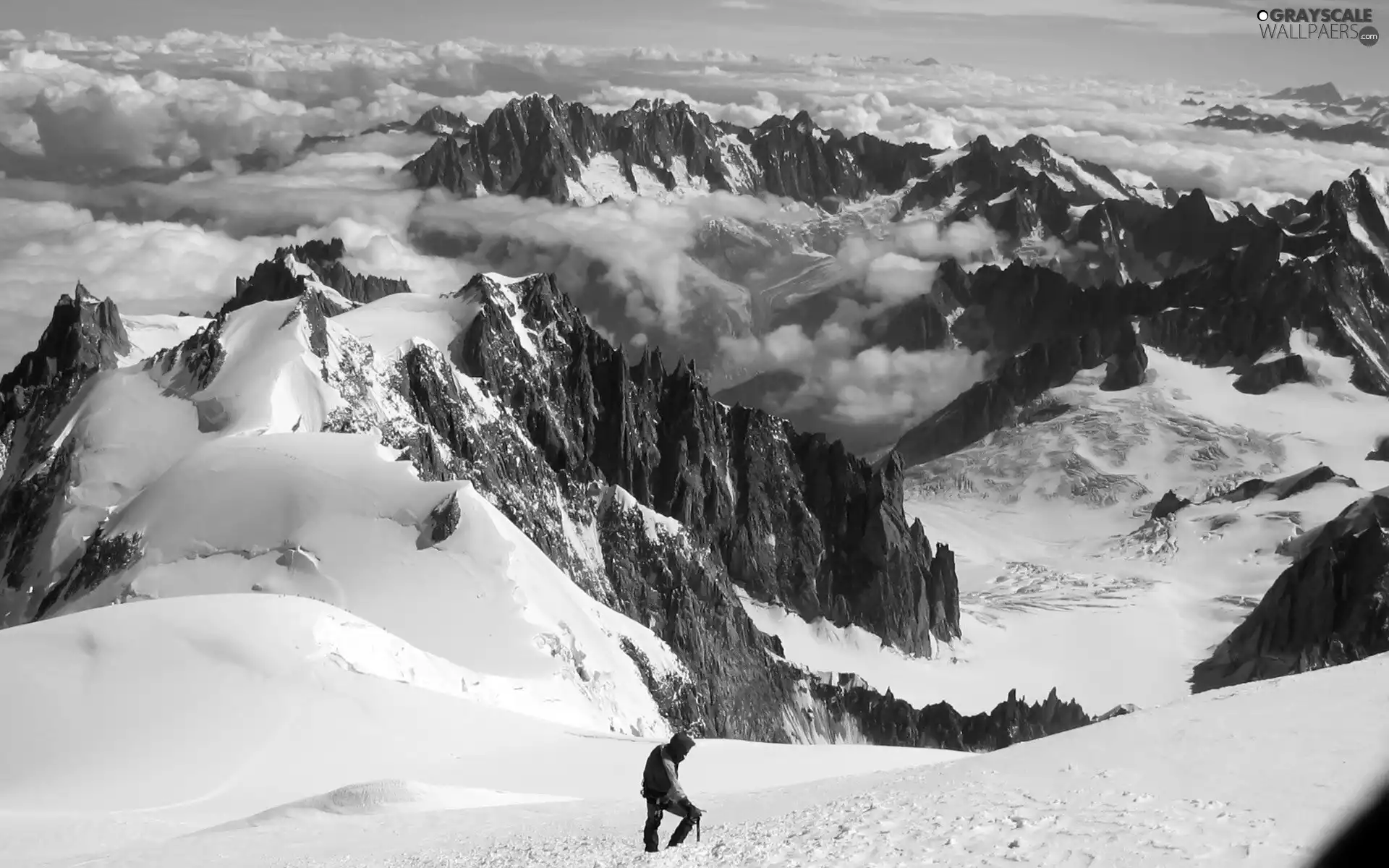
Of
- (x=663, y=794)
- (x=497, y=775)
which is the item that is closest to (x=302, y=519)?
(x=497, y=775)

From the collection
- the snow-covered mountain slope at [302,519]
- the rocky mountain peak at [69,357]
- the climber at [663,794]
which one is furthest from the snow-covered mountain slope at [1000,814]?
the rocky mountain peak at [69,357]

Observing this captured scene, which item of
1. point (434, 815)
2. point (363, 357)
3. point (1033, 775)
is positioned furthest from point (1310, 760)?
point (363, 357)

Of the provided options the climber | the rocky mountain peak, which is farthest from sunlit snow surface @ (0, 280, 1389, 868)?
the rocky mountain peak

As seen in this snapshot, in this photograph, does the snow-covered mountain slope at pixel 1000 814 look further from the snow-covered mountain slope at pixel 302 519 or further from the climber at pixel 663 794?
the snow-covered mountain slope at pixel 302 519

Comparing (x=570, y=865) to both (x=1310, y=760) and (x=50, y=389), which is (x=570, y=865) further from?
(x=50, y=389)

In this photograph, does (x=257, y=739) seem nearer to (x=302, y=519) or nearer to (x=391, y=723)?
(x=391, y=723)

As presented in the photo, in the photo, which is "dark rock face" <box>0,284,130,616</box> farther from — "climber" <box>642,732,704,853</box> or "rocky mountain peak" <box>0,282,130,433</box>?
"climber" <box>642,732,704,853</box>
